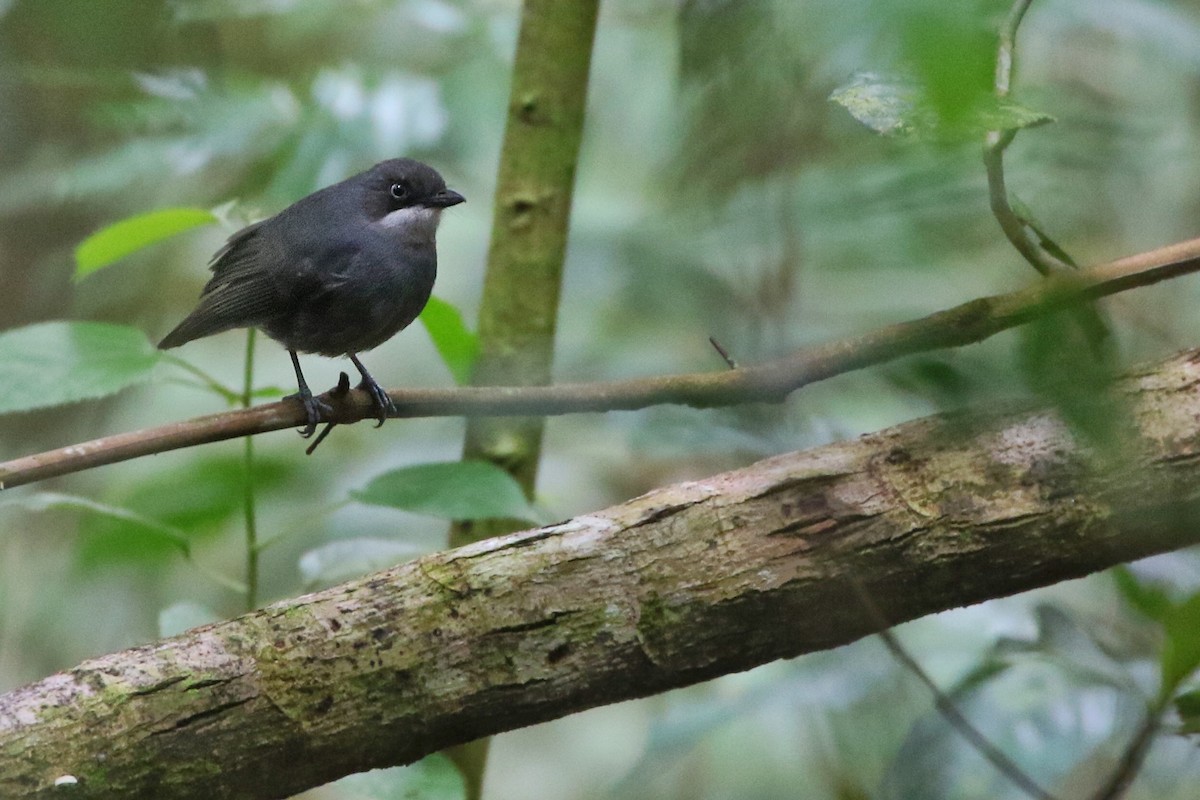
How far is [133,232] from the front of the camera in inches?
97.8

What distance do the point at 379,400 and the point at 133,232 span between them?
69cm

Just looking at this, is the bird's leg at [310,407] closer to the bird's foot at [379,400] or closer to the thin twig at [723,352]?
the bird's foot at [379,400]

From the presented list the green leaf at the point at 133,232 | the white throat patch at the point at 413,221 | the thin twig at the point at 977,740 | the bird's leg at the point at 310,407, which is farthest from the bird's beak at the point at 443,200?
the thin twig at the point at 977,740

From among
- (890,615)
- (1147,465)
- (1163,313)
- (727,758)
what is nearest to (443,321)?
(890,615)

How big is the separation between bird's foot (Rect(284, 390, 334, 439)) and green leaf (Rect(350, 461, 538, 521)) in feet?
0.68

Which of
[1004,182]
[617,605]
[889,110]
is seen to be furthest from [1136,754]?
[889,110]

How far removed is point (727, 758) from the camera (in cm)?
468

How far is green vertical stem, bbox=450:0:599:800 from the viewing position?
10.7 feet

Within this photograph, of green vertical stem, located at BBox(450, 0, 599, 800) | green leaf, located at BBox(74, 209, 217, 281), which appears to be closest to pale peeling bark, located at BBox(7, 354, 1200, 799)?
green leaf, located at BBox(74, 209, 217, 281)

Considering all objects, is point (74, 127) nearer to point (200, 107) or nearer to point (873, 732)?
point (200, 107)

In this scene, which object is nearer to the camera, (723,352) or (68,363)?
(723,352)

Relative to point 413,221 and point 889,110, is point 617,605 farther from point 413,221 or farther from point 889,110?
point 413,221

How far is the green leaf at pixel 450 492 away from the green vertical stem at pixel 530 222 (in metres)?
0.65

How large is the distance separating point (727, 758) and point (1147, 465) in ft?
10.0
